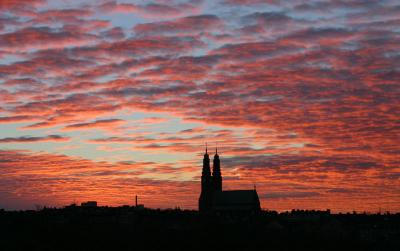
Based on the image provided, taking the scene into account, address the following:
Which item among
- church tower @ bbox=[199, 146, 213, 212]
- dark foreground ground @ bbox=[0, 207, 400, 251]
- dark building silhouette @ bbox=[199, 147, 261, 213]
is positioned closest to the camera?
dark foreground ground @ bbox=[0, 207, 400, 251]

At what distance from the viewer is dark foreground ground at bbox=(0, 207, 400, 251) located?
421ft

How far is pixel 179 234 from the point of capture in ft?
474

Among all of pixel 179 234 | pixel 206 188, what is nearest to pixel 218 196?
pixel 206 188

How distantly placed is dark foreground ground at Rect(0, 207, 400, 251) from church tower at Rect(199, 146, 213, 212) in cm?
379

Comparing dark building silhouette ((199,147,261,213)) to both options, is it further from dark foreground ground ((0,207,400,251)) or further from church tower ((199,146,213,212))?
dark foreground ground ((0,207,400,251))

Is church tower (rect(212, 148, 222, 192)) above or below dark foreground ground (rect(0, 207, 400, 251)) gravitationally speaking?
above

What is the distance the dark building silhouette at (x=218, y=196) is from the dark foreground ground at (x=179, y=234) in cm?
565

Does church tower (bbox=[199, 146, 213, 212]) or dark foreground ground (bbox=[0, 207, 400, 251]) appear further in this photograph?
church tower (bbox=[199, 146, 213, 212])

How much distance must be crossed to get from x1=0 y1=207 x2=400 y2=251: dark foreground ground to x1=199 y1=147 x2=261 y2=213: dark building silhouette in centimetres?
565

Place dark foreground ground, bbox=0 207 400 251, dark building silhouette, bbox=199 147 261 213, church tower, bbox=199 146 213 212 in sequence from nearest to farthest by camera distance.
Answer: dark foreground ground, bbox=0 207 400 251 → church tower, bbox=199 146 213 212 → dark building silhouette, bbox=199 147 261 213

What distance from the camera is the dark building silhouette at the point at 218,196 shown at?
176625mm

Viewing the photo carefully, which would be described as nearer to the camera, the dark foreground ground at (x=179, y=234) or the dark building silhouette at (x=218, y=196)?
the dark foreground ground at (x=179, y=234)

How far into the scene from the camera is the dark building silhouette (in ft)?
579

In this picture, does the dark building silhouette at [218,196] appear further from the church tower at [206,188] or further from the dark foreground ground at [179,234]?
the dark foreground ground at [179,234]
